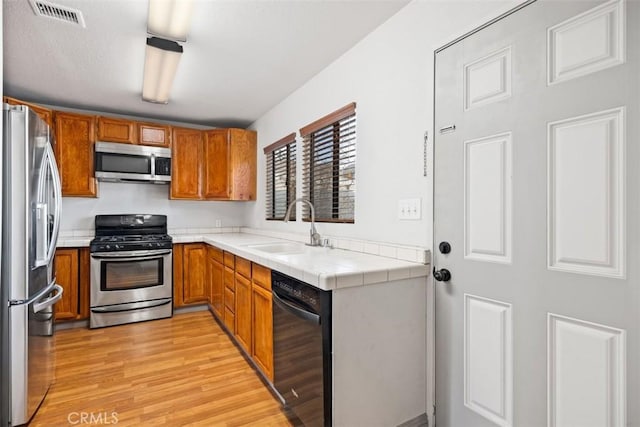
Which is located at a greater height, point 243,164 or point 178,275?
point 243,164

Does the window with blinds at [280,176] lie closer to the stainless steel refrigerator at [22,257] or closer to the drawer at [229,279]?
the drawer at [229,279]

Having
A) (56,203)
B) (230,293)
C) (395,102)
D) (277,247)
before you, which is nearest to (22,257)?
(56,203)

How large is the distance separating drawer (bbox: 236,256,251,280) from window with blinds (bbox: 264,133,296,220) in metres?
0.82

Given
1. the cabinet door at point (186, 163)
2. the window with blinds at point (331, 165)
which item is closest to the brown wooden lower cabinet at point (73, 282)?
the cabinet door at point (186, 163)

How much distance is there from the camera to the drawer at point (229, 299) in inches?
112

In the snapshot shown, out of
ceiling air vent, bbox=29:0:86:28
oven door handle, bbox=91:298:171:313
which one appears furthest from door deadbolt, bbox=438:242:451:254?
oven door handle, bbox=91:298:171:313

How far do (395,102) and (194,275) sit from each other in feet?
10.4

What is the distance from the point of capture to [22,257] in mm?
1736

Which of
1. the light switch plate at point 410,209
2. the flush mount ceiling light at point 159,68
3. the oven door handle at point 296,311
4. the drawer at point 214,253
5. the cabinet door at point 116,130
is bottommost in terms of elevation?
the oven door handle at point 296,311

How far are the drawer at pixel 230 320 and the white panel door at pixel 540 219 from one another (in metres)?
1.83

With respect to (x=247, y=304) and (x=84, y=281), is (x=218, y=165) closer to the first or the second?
(x=84, y=281)

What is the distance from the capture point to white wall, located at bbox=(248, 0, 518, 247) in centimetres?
173

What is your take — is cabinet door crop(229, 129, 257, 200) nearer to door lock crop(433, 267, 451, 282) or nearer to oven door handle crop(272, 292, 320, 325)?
oven door handle crop(272, 292, 320, 325)

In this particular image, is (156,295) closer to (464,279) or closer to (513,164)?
(464,279)
